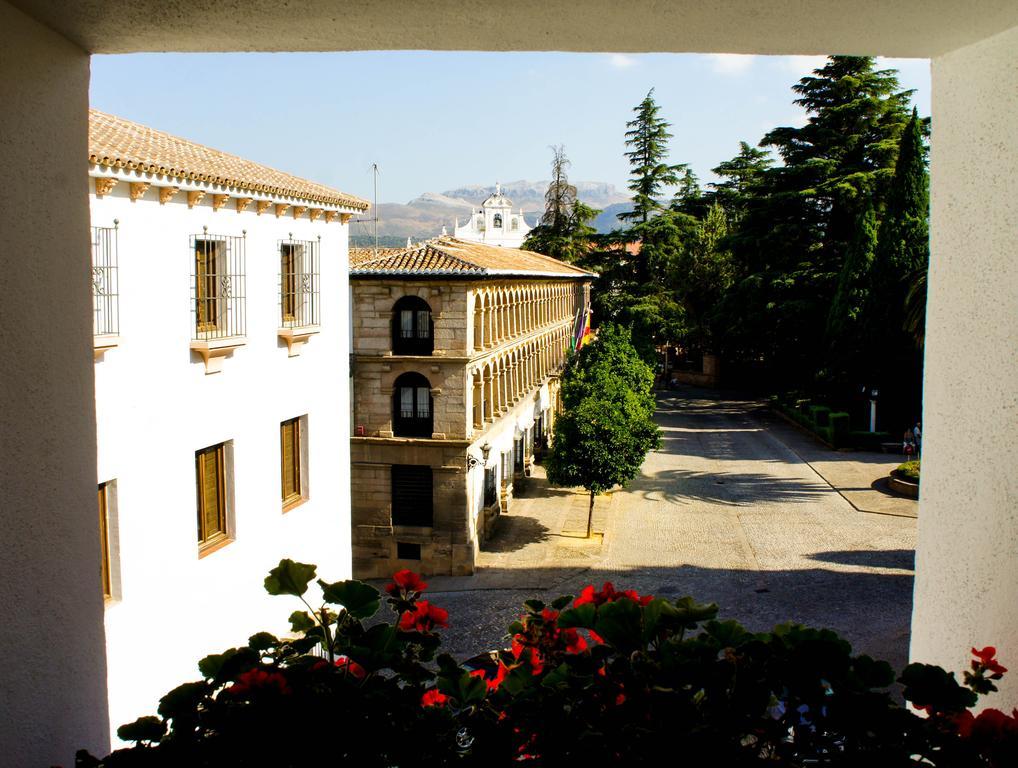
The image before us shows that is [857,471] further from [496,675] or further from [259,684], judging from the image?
[259,684]

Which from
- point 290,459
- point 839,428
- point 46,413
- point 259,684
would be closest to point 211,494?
point 290,459

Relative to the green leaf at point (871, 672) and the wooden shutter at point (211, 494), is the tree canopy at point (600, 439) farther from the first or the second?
the green leaf at point (871, 672)

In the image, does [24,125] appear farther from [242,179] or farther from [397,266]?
[397,266]

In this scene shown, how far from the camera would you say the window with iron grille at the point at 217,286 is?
10988 mm

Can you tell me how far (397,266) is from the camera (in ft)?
74.4

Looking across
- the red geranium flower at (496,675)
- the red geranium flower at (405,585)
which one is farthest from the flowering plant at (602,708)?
the red geranium flower at (405,585)

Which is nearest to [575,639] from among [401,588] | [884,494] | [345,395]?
[401,588]

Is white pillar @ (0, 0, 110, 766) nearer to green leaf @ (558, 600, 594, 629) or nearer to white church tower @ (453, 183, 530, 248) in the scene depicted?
green leaf @ (558, 600, 594, 629)

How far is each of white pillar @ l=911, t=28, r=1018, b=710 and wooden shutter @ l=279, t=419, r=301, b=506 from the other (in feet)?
35.3

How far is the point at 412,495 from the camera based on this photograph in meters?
23.1

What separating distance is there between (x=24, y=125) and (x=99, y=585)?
1275 mm

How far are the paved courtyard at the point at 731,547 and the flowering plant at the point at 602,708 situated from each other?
1428cm

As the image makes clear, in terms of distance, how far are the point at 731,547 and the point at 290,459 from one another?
12.8 metres

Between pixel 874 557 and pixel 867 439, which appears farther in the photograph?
pixel 867 439
